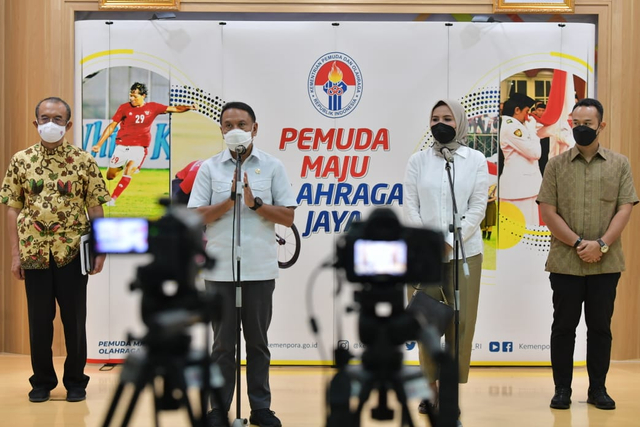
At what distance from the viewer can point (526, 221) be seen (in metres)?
5.41

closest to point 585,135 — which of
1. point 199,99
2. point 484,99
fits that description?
point 484,99

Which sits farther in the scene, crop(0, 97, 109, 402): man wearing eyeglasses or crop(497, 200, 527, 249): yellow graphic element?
crop(497, 200, 527, 249): yellow graphic element

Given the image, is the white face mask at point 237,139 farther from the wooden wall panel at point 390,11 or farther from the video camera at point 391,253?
the wooden wall panel at point 390,11

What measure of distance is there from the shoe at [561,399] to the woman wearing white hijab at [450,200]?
1.86 feet

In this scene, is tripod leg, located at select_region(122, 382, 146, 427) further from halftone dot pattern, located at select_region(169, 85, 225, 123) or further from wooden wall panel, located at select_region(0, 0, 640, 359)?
A: wooden wall panel, located at select_region(0, 0, 640, 359)

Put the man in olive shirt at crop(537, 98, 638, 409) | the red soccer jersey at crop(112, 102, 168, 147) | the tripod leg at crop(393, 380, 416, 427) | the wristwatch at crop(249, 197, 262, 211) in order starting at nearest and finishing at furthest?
the tripod leg at crop(393, 380, 416, 427)
the wristwatch at crop(249, 197, 262, 211)
the man in olive shirt at crop(537, 98, 638, 409)
the red soccer jersey at crop(112, 102, 168, 147)

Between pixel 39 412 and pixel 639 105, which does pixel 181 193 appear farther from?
pixel 639 105

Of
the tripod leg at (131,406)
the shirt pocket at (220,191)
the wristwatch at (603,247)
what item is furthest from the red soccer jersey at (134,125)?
the tripod leg at (131,406)

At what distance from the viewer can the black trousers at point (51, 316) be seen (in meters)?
4.40

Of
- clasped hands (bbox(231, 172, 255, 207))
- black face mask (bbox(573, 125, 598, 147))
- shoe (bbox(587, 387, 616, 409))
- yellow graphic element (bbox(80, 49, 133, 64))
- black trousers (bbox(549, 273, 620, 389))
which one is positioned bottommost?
shoe (bbox(587, 387, 616, 409))

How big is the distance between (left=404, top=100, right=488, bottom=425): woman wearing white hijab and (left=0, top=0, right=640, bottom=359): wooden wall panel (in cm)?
176

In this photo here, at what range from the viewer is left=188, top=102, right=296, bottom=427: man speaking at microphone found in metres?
3.78

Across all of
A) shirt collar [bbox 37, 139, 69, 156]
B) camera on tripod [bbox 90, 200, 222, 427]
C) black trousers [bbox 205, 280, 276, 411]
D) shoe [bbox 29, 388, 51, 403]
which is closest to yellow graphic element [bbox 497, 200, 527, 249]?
black trousers [bbox 205, 280, 276, 411]

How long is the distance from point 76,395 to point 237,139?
71.1 inches
